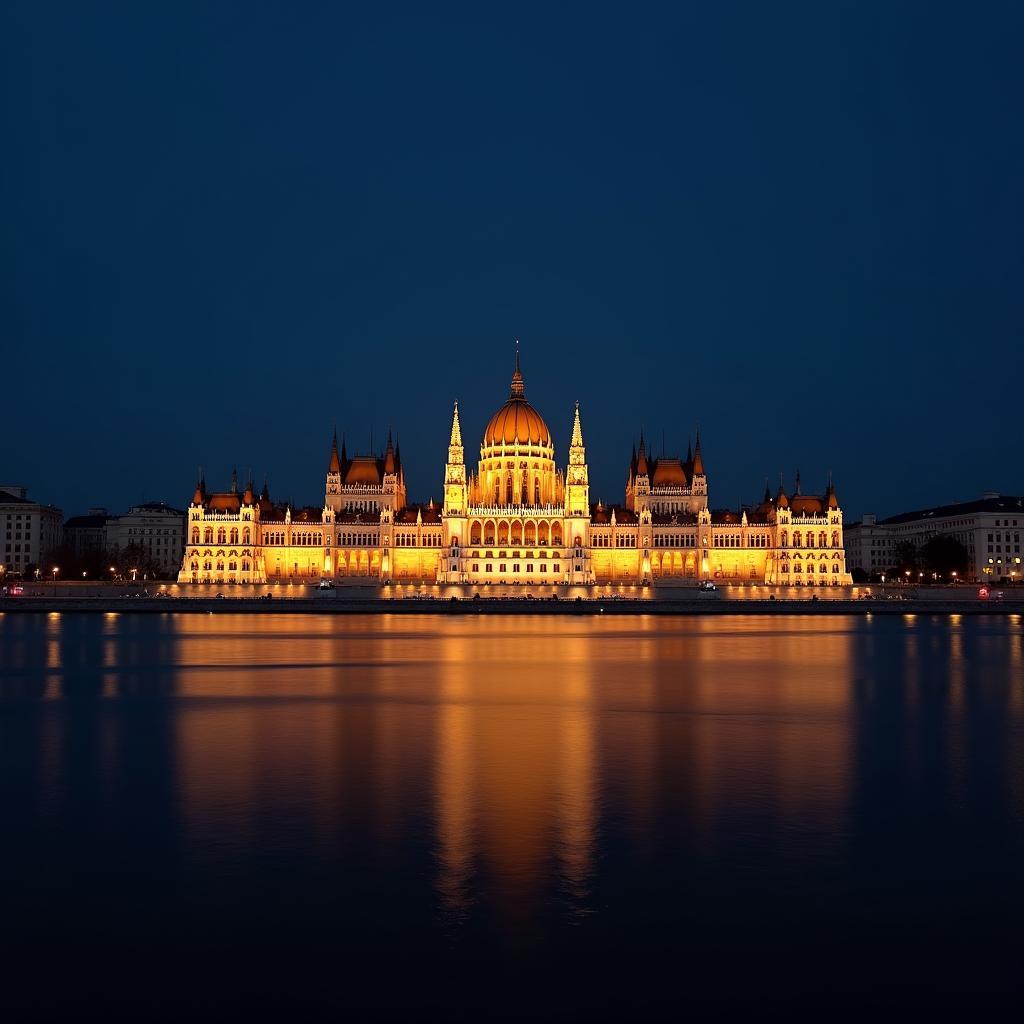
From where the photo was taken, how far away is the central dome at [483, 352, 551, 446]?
12888 centimetres

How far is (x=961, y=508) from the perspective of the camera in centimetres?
13488

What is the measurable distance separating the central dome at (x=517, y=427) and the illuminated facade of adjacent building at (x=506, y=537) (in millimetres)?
1512

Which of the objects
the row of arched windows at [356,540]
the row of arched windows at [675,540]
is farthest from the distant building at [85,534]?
the row of arched windows at [675,540]

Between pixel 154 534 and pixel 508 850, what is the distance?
138545 mm

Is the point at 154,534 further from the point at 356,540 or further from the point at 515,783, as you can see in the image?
the point at 515,783

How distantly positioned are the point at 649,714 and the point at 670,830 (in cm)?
1211

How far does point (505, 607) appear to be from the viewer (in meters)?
90.8

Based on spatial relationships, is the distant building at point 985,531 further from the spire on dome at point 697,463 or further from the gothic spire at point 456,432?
the gothic spire at point 456,432

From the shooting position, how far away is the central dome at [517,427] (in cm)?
12888

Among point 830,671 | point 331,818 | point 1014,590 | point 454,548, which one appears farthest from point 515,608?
point 331,818

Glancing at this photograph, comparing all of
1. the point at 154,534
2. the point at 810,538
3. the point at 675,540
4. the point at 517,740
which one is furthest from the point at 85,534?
the point at 517,740

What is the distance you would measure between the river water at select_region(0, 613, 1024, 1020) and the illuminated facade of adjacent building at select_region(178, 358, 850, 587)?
8595 cm

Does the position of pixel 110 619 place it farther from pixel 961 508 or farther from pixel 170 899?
pixel 961 508

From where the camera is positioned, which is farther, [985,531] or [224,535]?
[985,531]
